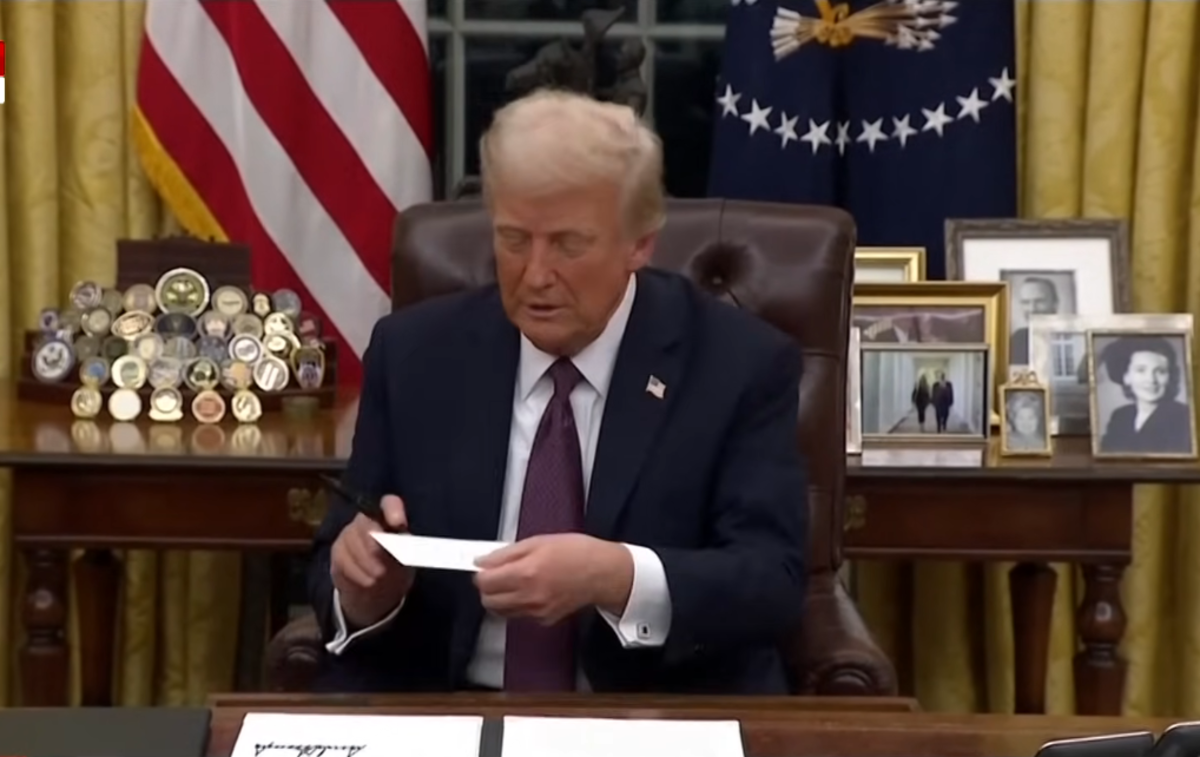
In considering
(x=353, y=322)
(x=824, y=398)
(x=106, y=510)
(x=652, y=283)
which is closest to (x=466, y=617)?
(x=652, y=283)

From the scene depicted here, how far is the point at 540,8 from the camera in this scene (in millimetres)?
3570

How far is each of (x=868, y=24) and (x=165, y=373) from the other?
1.38 metres

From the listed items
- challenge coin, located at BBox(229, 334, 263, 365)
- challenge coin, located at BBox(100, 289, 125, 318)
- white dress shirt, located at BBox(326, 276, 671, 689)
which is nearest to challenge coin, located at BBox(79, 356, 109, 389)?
challenge coin, located at BBox(100, 289, 125, 318)

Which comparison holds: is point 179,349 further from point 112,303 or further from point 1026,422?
point 1026,422

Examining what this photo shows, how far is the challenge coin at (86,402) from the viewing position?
2.87 m

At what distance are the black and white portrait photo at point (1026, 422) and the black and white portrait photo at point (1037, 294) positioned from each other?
10.1 inches

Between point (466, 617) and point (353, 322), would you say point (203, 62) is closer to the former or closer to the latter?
point (353, 322)

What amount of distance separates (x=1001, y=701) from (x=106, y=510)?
5.63 ft

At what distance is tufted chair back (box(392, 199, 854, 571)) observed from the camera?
2430 mm

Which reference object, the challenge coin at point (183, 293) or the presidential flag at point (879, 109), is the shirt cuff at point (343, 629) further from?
the presidential flag at point (879, 109)

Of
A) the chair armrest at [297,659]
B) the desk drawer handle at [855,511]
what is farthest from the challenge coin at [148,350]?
the desk drawer handle at [855,511]

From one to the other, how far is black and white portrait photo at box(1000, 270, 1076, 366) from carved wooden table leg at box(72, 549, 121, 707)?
1668 millimetres

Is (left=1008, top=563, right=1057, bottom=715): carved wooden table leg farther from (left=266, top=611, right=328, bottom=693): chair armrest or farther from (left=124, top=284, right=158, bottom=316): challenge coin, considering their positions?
(left=124, top=284, right=158, bottom=316): challenge coin

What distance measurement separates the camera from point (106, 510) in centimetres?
271
